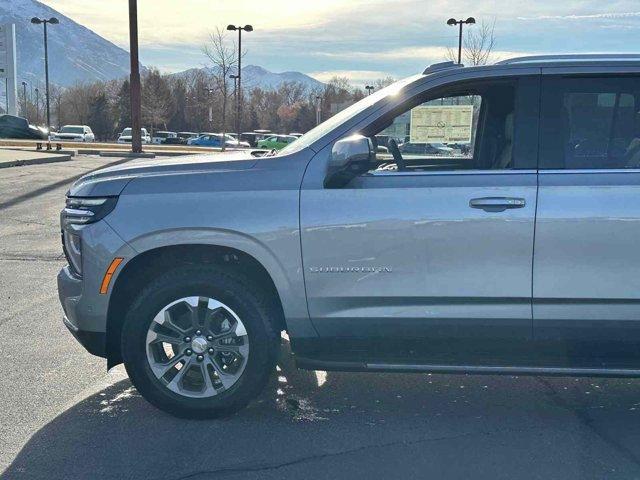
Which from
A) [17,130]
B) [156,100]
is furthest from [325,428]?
[156,100]

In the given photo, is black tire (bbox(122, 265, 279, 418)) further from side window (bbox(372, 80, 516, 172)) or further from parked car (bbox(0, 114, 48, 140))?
parked car (bbox(0, 114, 48, 140))

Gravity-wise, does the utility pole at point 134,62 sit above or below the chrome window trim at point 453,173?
above

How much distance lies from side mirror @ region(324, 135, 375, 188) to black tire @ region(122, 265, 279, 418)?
78 cm

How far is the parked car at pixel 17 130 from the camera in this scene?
42.5 meters

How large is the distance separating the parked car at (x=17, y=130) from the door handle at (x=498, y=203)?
143ft

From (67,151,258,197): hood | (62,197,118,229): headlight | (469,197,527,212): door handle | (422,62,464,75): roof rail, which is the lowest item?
(62,197,118,229): headlight

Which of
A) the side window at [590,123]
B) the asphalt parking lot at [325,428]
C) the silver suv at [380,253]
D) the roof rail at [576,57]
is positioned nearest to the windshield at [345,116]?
the silver suv at [380,253]

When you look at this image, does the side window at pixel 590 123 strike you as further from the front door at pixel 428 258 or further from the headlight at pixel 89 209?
the headlight at pixel 89 209

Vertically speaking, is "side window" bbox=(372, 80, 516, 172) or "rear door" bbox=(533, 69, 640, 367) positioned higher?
"side window" bbox=(372, 80, 516, 172)

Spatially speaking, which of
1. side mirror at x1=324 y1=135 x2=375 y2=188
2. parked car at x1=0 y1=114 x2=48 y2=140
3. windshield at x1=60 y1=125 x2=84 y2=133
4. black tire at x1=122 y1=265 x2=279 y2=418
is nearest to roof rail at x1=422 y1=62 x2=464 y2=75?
side mirror at x1=324 y1=135 x2=375 y2=188

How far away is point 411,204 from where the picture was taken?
370cm

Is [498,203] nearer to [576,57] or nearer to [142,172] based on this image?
[576,57]

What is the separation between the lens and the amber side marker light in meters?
3.81

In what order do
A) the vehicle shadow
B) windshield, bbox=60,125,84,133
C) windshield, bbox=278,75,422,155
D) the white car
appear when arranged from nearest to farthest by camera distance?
1. the vehicle shadow
2. windshield, bbox=278,75,422,155
3. the white car
4. windshield, bbox=60,125,84,133
